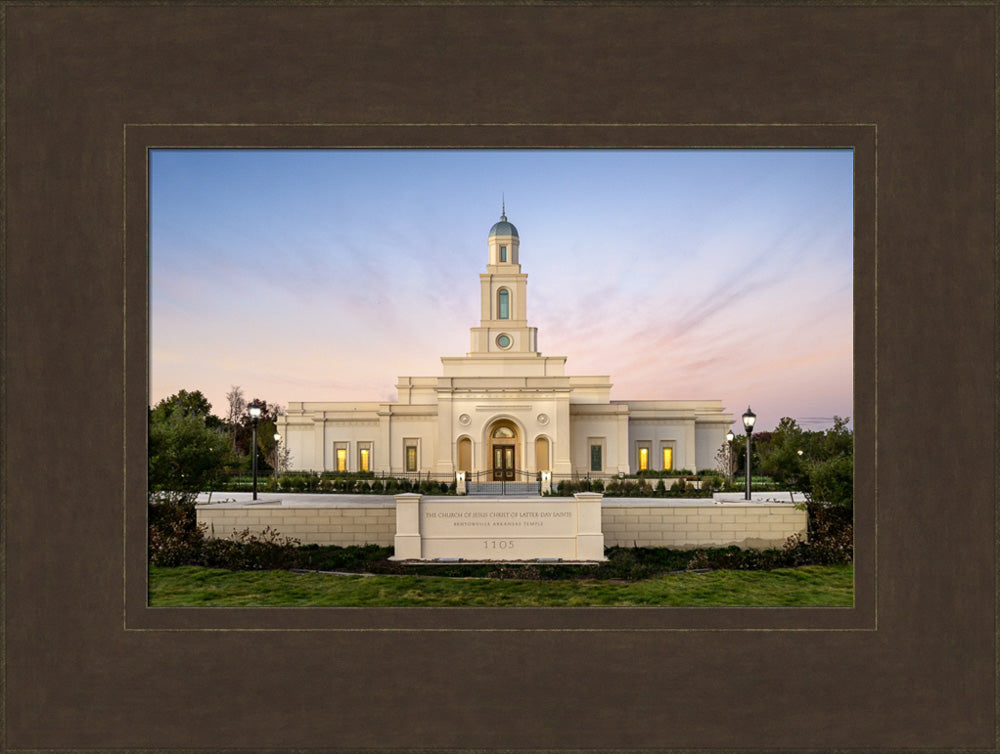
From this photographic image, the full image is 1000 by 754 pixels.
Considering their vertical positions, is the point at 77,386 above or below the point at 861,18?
below

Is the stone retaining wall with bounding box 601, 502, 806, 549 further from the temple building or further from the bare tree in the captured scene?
the bare tree

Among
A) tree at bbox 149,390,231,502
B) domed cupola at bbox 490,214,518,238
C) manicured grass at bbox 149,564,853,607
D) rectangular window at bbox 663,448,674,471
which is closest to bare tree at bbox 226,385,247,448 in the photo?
tree at bbox 149,390,231,502

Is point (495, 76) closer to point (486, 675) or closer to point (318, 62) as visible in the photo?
point (318, 62)

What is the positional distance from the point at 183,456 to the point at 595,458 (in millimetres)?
20547

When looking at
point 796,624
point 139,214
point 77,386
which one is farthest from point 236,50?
point 796,624

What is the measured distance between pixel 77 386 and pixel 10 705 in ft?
9.02

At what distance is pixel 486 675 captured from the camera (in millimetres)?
5770

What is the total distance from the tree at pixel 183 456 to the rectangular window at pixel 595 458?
63.0ft

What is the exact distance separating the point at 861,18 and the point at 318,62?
4.78m

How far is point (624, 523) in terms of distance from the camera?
1164 cm

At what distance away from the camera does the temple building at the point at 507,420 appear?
28.2 meters

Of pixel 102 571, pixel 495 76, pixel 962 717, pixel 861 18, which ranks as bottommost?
pixel 962 717

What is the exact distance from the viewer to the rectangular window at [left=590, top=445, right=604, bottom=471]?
29766 millimetres

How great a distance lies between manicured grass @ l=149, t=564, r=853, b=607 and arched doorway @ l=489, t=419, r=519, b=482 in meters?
Result: 18.9
